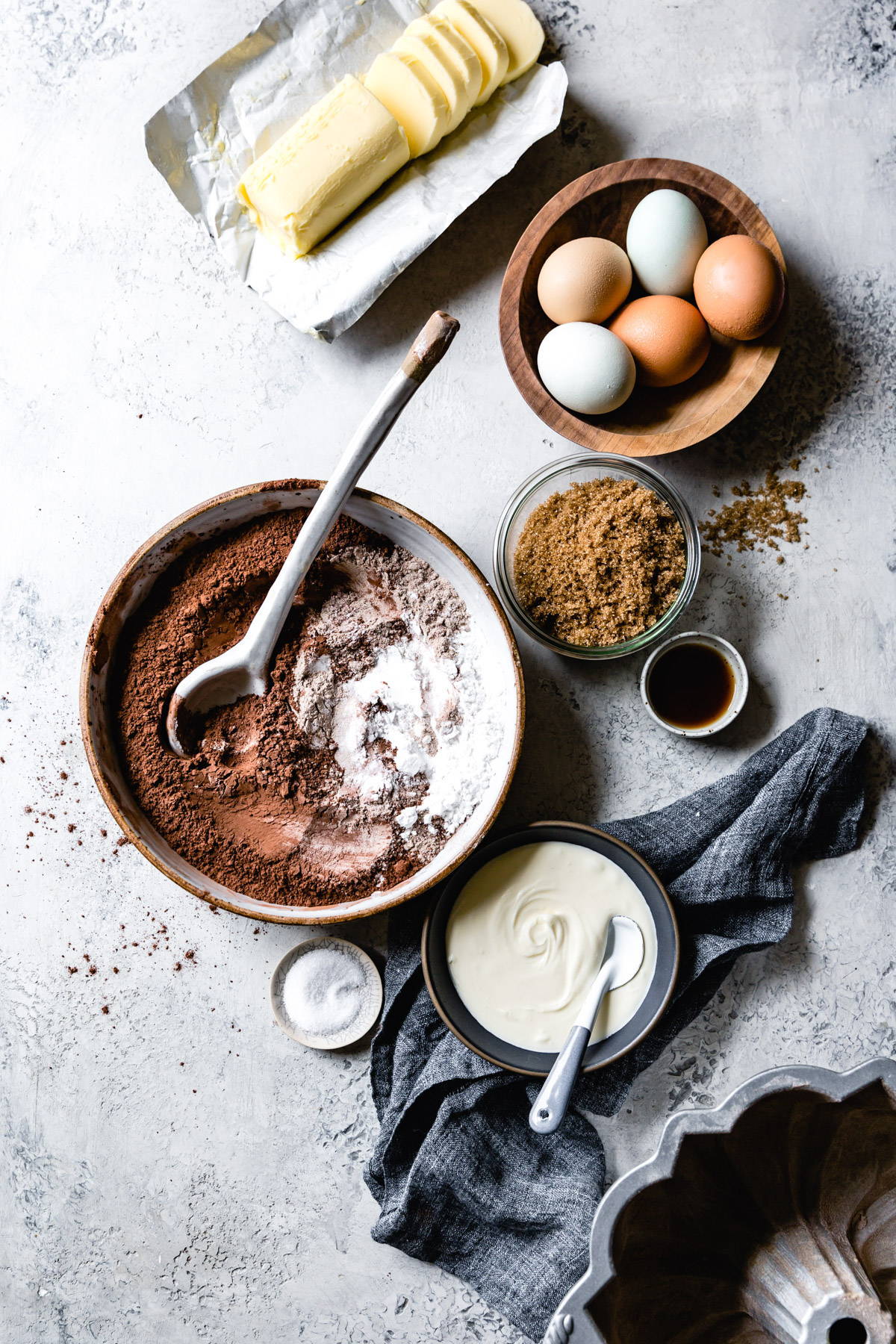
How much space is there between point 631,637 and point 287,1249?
1305 mm

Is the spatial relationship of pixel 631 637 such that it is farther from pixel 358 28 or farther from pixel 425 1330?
pixel 425 1330

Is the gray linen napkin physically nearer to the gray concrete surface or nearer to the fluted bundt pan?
the gray concrete surface

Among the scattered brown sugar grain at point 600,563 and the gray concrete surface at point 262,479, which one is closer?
the scattered brown sugar grain at point 600,563

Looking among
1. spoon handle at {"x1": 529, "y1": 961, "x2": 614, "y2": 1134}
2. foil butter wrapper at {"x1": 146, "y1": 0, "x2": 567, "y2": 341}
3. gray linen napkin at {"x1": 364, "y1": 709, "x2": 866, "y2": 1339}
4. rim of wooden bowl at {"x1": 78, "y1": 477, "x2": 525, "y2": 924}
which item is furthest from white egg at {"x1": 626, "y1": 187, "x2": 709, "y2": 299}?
spoon handle at {"x1": 529, "y1": 961, "x2": 614, "y2": 1134}

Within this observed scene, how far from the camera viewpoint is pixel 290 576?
4.88 feet

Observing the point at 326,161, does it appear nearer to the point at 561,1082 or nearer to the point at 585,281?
the point at 585,281

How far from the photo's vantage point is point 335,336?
1.70 meters

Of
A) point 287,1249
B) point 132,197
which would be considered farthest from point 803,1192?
point 132,197

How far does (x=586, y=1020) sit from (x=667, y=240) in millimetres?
1310

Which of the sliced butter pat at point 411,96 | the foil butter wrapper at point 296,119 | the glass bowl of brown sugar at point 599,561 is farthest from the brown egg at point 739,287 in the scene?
the sliced butter pat at point 411,96

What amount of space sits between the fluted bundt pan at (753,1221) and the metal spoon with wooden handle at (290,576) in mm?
924

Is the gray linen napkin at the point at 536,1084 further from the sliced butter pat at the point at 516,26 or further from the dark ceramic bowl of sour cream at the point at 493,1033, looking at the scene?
the sliced butter pat at the point at 516,26

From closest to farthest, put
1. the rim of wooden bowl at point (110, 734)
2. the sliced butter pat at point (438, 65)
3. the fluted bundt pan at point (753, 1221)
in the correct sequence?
1. the fluted bundt pan at point (753, 1221)
2. the rim of wooden bowl at point (110, 734)
3. the sliced butter pat at point (438, 65)

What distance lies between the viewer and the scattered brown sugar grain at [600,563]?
1.55 m
